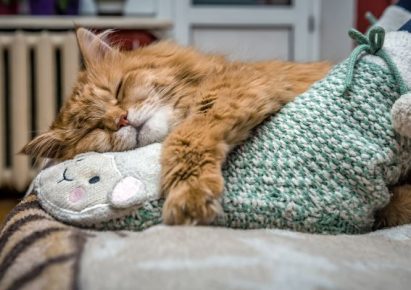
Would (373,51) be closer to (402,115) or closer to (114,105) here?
(402,115)

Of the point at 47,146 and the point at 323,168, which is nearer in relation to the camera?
the point at 323,168

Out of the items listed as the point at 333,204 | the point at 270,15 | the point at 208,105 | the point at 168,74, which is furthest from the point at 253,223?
the point at 270,15

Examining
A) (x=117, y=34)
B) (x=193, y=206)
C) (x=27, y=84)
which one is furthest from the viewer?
(x=27, y=84)

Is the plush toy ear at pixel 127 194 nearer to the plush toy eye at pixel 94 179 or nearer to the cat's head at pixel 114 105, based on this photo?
the plush toy eye at pixel 94 179

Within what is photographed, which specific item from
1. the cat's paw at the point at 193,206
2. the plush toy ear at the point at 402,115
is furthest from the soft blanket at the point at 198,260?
the plush toy ear at the point at 402,115

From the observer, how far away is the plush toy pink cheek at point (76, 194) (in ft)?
3.09

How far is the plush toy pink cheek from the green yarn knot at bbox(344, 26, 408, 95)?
1.69 feet

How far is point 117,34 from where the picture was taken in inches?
98.0

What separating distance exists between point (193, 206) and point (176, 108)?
342 mm

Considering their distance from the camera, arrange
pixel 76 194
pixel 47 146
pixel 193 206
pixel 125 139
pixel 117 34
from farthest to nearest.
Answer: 1. pixel 117 34
2. pixel 47 146
3. pixel 125 139
4. pixel 76 194
5. pixel 193 206

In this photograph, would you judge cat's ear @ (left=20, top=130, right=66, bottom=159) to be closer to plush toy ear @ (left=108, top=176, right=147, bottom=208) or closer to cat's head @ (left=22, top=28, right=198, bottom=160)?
cat's head @ (left=22, top=28, right=198, bottom=160)

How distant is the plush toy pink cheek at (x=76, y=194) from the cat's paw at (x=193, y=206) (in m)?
0.17

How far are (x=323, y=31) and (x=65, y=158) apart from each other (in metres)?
2.38

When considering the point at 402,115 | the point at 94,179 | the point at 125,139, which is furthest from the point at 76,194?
the point at 402,115
